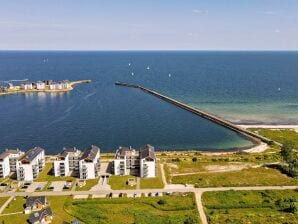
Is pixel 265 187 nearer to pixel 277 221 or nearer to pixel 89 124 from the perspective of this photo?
pixel 277 221

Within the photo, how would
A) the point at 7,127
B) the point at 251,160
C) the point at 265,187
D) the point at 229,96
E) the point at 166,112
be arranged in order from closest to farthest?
the point at 265,187
the point at 251,160
the point at 7,127
the point at 166,112
the point at 229,96

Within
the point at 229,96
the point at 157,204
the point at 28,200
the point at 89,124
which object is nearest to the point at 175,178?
the point at 157,204

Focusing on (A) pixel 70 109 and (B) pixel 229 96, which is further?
(B) pixel 229 96

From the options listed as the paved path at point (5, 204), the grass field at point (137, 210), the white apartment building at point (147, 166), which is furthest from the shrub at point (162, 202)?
the paved path at point (5, 204)

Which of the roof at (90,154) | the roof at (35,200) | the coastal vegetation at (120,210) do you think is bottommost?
the coastal vegetation at (120,210)

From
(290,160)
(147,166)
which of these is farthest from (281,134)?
(147,166)

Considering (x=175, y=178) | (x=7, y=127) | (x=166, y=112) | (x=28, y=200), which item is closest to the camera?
(x=28, y=200)

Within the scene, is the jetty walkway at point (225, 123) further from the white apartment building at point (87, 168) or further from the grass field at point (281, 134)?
the white apartment building at point (87, 168)

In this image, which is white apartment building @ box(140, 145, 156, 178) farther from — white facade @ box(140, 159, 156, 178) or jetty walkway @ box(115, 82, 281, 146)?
jetty walkway @ box(115, 82, 281, 146)
